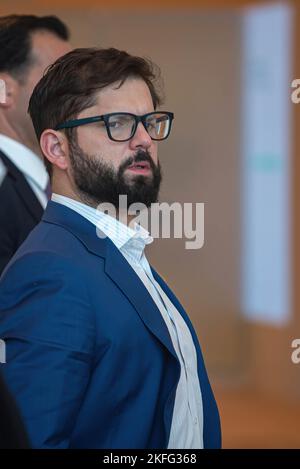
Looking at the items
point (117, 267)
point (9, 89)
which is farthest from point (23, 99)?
point (117, 267)

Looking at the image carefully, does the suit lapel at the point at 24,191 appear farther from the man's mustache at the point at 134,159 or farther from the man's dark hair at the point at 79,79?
the man's mustache at the point at 134,159

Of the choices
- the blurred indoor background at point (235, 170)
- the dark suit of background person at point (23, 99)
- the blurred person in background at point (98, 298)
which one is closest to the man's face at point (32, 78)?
the dark suit of background person at point (23, 99)

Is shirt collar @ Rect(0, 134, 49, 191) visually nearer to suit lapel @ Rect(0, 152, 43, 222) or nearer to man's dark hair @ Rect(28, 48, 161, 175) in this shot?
suit lapel @ Rect(0, 152, 43, 222)

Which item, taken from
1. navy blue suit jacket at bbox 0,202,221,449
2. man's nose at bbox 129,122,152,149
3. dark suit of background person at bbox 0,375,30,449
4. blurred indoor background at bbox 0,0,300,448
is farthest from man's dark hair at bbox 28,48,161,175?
→ blurred indoor background at bbox 0,0,300,448

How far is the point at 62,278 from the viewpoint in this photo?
1.62 metres

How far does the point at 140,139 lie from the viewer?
1773 mm

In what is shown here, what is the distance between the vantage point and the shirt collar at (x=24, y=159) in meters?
2.46

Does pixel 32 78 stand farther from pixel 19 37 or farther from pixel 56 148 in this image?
pixel 56 148

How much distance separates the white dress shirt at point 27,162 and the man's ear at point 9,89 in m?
0.10

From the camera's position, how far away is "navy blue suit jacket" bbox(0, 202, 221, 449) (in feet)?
5.14

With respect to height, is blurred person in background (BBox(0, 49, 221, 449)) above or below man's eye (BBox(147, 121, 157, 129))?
below

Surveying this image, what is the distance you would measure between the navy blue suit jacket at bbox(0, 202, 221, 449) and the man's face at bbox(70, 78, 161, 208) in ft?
0.48

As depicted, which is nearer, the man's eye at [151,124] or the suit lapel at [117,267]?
the suit lapel at [117,267]

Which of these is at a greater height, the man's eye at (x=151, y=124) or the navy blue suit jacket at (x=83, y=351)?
the man's eye at (x=151, y=124)
